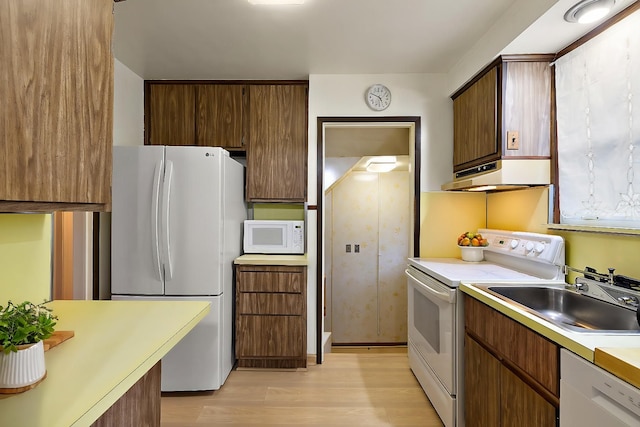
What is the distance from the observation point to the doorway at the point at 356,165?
2953 millimetres

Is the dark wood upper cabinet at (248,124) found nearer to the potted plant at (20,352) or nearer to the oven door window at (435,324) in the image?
the oven door window at (435,324)

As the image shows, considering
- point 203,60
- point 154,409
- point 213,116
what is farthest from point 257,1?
point 154,409

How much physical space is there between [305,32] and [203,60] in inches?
35.8

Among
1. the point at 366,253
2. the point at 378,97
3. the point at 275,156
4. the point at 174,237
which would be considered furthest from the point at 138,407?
the point at 366,253

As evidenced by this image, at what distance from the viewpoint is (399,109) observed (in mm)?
2949

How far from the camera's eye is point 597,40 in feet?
5.74

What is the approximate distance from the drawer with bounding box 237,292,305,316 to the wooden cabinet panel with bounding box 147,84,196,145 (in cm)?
147

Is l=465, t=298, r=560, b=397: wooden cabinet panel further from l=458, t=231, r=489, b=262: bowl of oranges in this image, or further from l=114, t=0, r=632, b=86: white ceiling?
l=114, t=0, r=632, b=86: white ceiling

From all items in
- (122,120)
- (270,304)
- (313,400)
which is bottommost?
(313,400)

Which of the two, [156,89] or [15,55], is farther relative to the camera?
[156,89]

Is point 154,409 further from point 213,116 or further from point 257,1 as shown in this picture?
point 213,116

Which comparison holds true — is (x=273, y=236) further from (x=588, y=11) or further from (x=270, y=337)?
(x=588, y=11)

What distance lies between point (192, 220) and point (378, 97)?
5.96 feet

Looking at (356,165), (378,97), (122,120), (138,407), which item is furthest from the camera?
(356,165)
